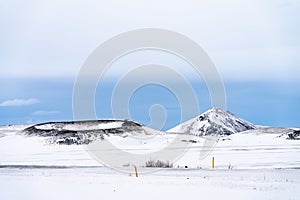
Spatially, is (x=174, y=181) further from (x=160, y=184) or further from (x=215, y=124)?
(x=215, y=124)

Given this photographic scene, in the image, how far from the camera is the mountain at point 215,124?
6488cm

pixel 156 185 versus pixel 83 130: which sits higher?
pixel 83 130

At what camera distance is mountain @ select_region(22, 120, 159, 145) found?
146ft

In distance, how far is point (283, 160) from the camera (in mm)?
26969

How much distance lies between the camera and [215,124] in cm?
6600

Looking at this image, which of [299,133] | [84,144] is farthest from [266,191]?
[299,133]

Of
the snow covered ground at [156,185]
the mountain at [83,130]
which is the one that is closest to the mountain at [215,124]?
the mountain at [83,130]

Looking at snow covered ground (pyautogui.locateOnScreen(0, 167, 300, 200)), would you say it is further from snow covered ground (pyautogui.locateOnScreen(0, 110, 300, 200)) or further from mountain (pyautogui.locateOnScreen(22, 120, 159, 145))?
mountain (pyautogui.locateOnScreen(22, 120, 159, 145))

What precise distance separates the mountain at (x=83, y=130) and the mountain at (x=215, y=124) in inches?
490

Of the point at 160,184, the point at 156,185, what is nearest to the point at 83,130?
the point at 160,184

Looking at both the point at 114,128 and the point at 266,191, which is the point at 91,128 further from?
the point at 266,191

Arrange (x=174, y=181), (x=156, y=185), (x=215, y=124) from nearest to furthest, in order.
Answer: (x=156, y=185), (x=174, y=181), (x=215, y=124)

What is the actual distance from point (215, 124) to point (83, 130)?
937 inches

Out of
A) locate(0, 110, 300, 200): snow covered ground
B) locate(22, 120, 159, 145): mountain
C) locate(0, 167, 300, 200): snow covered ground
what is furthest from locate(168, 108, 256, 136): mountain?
locate(0, 167, 300, 200): snow covered ground
